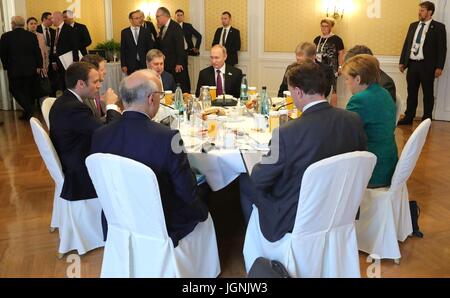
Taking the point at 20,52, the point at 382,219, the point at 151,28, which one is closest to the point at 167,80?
the point at 382,219

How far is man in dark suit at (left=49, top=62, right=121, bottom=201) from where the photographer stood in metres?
3.13

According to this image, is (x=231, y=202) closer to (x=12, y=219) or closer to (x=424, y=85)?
(x=12, y=219)

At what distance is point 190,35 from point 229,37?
0.89 meters

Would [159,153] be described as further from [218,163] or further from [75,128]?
[75,128]

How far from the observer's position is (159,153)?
232cm

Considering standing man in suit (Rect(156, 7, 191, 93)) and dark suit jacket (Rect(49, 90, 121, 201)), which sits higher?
standing man in suit (Rect(156, 7, 191, 93))

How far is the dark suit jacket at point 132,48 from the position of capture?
8214mm

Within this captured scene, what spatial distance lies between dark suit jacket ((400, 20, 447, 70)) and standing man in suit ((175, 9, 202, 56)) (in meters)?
4.02

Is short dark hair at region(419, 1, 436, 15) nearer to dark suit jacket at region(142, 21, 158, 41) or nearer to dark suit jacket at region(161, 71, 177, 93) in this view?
dark suit jacket at region(161, 71, 177, 93)

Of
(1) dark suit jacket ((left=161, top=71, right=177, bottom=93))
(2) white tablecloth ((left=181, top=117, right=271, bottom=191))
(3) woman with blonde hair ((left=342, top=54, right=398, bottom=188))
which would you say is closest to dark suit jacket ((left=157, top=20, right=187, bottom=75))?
(1) dark suit jacket ((left=161, top=71, right=177, bottom=93))

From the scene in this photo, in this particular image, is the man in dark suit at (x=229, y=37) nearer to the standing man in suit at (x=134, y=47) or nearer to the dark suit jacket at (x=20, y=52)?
the standing man in suit at (x=134, y=47)

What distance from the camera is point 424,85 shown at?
7.11 meters

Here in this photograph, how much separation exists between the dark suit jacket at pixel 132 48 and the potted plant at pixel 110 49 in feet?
4.75
